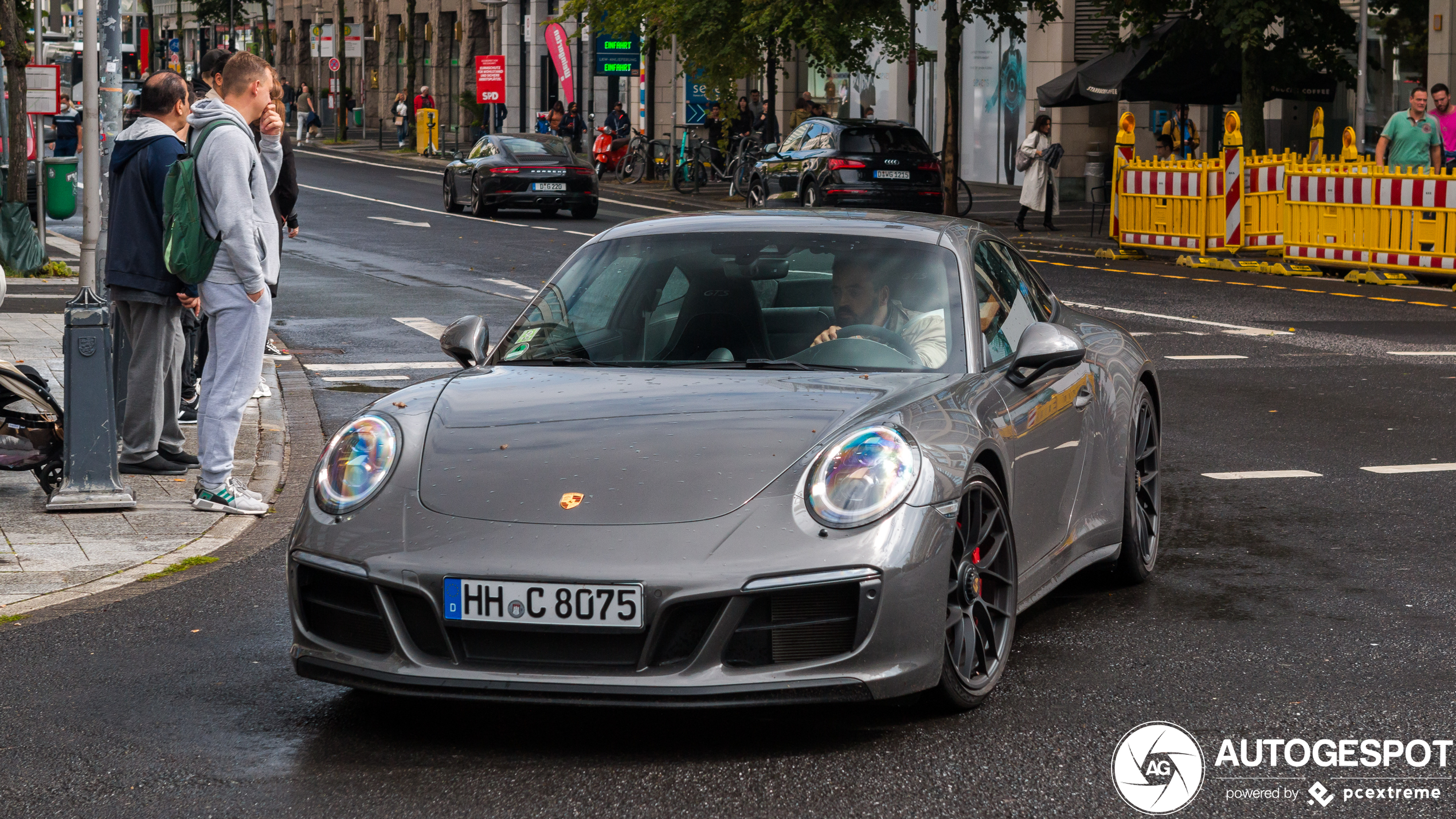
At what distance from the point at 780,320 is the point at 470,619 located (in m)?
1.55

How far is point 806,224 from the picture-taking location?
5742 millimetres

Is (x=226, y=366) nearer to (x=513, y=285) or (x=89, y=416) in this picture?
(x=89, y=416)

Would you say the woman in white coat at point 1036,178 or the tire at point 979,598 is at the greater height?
the woman in white coat at point 1036,178

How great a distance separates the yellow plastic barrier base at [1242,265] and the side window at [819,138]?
24.6 feet

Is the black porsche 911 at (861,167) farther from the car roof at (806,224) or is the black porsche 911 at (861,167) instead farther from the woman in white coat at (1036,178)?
the car roof at (806,224)

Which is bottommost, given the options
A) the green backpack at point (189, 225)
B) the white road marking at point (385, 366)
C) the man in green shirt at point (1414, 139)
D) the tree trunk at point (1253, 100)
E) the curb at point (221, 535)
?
the curb at point (221, 535)

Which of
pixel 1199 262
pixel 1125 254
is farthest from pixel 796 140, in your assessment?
pixel 1199 262

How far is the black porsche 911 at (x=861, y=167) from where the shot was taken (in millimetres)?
26562

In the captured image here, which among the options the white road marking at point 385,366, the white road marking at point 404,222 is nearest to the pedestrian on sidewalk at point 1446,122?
the white road marking at point 385,366

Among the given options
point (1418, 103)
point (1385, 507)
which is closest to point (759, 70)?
point (1418, 103)

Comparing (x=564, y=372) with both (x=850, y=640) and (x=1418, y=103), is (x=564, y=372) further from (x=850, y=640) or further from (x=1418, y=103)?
(x=1418, y=103)

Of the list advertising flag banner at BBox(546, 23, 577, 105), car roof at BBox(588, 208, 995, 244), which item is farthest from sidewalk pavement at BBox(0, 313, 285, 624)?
advertising flag banner at BBox(546, 23, 577, 105)

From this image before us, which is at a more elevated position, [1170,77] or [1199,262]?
[1170,77]

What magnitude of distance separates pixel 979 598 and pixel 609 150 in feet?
124
